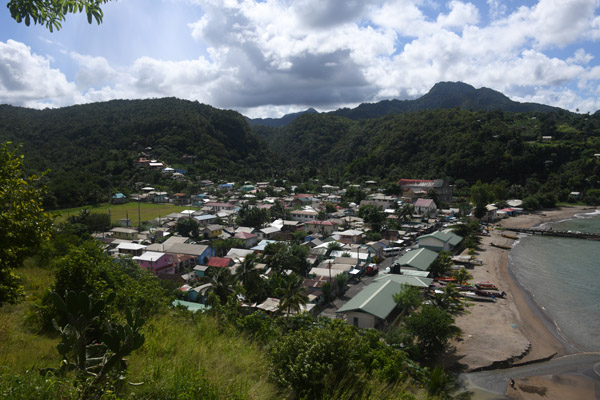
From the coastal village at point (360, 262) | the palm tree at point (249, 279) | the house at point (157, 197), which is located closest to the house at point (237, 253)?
the coastal village at point (360, 262)

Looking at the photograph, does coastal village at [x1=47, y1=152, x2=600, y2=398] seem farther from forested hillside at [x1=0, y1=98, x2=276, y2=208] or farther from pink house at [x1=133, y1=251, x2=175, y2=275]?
forested hillside at [x1=0, y1=98, x2=276, y2=208]

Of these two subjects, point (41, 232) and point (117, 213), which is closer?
point (41, 232)

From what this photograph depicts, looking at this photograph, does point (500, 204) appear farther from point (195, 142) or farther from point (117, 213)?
point (195, 142)

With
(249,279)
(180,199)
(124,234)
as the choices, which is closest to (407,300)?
(249,279)

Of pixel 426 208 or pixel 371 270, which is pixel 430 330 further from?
pixel 426 208

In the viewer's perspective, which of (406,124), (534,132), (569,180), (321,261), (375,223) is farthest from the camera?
(406,124)

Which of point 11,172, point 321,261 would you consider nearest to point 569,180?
point 321,261

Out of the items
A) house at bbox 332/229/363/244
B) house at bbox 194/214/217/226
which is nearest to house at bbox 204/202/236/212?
house at bbox 194/214/217/226
